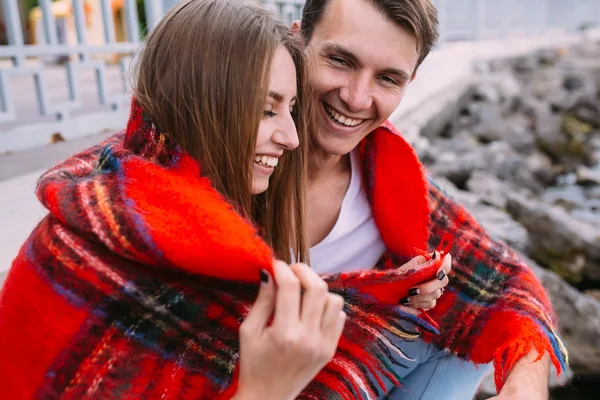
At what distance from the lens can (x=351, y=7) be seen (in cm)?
195

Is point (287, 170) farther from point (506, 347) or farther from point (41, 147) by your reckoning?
point (41, 147)

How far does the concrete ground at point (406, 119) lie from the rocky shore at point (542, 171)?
291mm

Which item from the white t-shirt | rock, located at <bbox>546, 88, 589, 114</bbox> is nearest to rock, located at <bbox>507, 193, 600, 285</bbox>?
the white t-shirt

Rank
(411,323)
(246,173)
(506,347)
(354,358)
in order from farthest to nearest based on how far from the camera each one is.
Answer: (506,347)
(411,323)
(354,358)
(246,173)

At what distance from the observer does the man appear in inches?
75.2

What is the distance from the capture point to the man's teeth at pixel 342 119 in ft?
6.63

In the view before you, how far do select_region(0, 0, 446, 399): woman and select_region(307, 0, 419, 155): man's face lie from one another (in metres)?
0.49

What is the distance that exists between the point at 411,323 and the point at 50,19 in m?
2.04

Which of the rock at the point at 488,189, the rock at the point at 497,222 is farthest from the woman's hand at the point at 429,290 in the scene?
the rock at the point at 488,189

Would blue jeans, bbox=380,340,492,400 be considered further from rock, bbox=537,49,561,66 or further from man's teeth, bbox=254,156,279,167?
rock, bbox=537,49,561,66

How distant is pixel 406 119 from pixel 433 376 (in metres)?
4.49

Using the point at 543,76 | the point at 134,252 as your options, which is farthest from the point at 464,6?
the point at 134,252

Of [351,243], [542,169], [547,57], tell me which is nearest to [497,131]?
[542,169]

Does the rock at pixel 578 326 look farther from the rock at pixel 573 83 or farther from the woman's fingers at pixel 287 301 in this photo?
the rock at pixel 573 83
